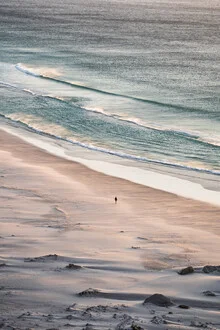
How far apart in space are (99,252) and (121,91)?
105 ft

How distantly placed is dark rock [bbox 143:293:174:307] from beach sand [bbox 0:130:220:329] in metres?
0.10

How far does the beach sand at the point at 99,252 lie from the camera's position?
37.3 feet

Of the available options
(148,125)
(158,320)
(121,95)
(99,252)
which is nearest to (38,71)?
(121,95)

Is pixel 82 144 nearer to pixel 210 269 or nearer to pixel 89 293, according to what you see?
pixel 210 269

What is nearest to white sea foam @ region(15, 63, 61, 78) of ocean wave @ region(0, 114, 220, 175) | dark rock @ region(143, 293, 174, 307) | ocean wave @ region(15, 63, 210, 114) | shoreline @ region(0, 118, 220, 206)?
ocean wave @ region(15, 63, 210, 114)

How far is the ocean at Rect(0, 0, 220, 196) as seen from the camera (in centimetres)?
3109

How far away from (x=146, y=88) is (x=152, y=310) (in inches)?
1485

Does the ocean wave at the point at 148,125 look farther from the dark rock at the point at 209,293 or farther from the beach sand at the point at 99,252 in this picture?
the dark rock at the point at 209,293

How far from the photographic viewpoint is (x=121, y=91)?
47.1 m

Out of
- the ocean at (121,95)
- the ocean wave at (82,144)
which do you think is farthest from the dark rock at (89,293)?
the ocean wave at (82,144)

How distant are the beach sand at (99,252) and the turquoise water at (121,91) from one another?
19.4 ft

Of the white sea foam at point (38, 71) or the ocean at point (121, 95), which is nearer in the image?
the ocean at point (121, 95)

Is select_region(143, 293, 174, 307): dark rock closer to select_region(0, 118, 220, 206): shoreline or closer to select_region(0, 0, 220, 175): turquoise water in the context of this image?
select_region(0, 118, 220, 206): shoreline

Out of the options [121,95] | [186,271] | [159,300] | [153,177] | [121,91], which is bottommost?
[153,177]
